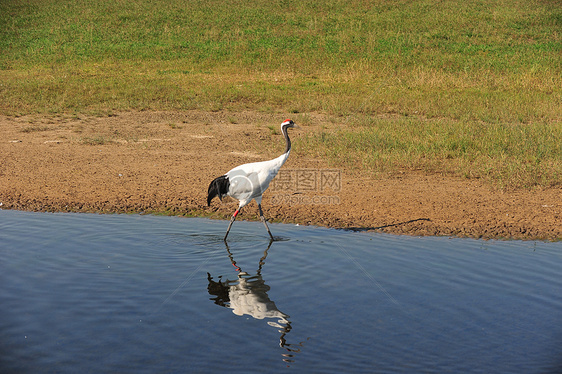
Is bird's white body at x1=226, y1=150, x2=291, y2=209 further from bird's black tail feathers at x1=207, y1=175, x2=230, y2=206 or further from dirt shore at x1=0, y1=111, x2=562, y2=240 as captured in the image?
dirt shore at x1=0, y1=111, x2=562, y2=240

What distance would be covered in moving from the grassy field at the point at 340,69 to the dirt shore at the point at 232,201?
945 millimetres

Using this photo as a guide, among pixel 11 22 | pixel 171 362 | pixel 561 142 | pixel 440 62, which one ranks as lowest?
pixel 171 362

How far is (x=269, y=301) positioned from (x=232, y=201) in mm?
3815

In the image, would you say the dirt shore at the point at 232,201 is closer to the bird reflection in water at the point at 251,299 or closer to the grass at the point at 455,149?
the grass at the point at 455,149

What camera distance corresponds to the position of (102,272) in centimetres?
670

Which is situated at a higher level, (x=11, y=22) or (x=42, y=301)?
(x=11, y=22)

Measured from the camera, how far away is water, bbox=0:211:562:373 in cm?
484

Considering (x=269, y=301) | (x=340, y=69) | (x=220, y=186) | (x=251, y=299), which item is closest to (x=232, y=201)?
(x=220, y=186)

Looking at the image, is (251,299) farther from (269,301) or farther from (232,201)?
(232,201)

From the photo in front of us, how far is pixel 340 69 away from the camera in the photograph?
2597 centimetres

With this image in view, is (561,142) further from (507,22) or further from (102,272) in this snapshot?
(507,22)

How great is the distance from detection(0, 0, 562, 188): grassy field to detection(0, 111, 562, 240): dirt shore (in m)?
0.94

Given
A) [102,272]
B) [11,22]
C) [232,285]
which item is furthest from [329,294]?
[11,22]

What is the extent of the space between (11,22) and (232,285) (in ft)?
124
